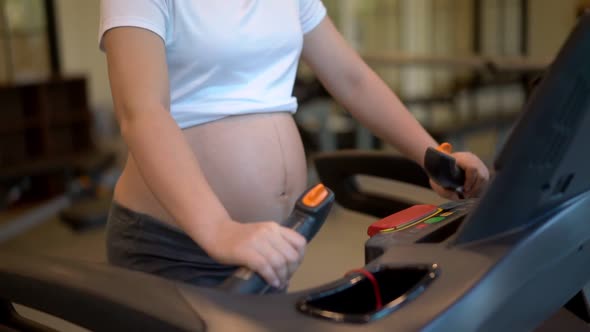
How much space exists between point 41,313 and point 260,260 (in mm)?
260

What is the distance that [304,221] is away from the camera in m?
0.70

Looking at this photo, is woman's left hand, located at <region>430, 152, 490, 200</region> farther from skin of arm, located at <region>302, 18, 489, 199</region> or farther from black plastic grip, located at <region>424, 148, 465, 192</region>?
skin of arm, located at <region>302, 18, 489, 199</region>

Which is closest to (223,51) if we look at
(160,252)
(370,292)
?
(160,252)

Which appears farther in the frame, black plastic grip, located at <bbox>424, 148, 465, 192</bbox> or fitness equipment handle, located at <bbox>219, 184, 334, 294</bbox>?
black plastic grip, located at <bbox>424, 148, 465, 192</bbox>

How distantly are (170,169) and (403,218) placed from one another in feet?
0.89

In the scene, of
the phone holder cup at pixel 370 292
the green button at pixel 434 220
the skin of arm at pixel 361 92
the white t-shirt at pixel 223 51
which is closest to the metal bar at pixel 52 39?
the skin of arm at pixel 361 92

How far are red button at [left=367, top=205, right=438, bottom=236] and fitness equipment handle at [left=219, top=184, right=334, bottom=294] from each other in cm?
14

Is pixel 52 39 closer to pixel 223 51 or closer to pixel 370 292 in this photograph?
pixel 223 51

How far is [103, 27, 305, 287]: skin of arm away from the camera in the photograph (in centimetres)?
68

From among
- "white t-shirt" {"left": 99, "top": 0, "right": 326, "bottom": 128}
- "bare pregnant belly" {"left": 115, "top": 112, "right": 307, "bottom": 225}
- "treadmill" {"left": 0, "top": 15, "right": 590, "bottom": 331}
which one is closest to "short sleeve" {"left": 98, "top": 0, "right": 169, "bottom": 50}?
"white t-shirt" {"left": 99, "top": 0, "right": 326, "bottom": 128}

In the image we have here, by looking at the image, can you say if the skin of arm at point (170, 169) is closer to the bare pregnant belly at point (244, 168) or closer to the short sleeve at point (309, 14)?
the bare pregnant belly at point (244, 168)

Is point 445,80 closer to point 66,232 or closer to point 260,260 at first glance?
point 66,232

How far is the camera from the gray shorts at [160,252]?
96cm

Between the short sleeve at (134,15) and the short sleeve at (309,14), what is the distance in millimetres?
271
